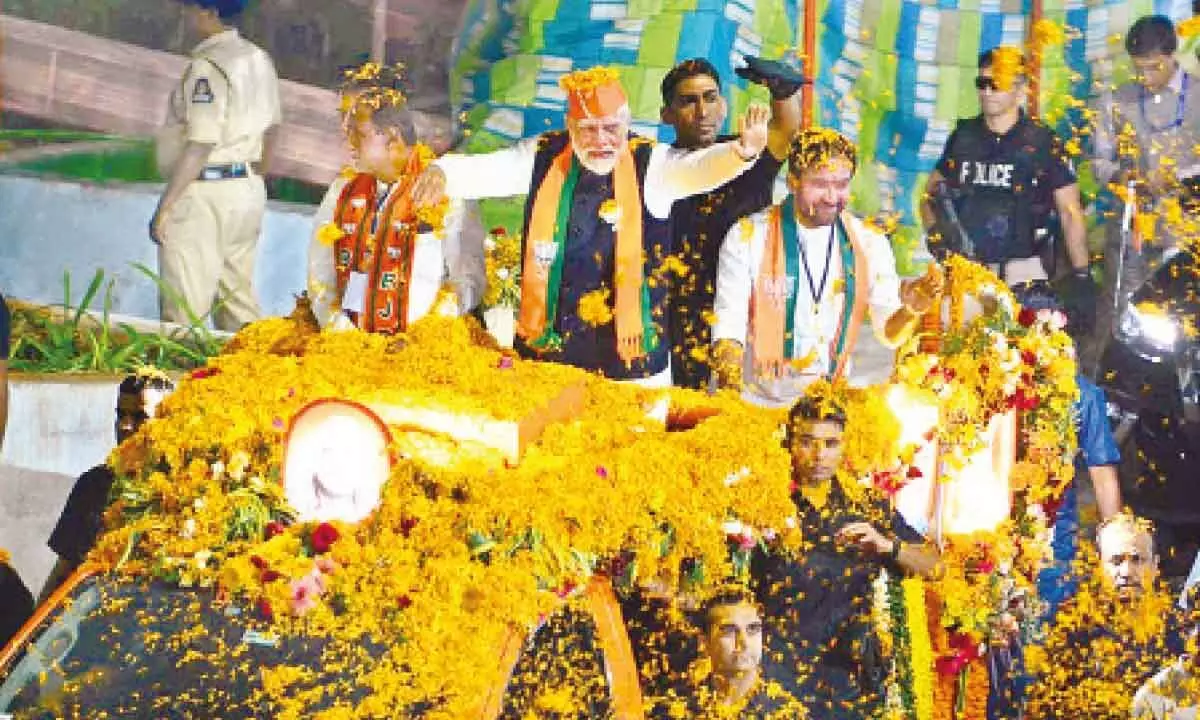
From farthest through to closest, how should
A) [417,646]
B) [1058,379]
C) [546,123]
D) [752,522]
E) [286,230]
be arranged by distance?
[286,230]
[546,123]
[1058,379]
[752,522]
[417,646]

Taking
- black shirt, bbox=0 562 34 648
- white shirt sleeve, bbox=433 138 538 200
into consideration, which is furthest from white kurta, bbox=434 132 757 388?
black shirt, bbox=0 562 34 648

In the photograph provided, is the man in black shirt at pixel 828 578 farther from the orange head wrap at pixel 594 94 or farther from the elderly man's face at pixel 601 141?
the orange head wrap at pixel 594 94

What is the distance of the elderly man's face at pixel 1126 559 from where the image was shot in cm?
658

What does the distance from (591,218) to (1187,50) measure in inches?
→ 79.5

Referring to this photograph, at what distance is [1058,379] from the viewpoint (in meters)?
6.37

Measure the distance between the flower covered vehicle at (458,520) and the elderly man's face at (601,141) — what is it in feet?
2.30

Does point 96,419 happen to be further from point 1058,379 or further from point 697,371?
point 1058,379

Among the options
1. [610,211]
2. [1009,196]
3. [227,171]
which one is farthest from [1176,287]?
[227,171]

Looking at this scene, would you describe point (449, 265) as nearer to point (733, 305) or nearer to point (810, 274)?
point (733, 305)

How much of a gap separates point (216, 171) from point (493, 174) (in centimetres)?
132

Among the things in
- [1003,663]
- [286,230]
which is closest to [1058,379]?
[1003,663]

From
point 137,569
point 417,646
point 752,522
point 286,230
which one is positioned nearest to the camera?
point 417,646

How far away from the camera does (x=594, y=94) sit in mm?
6797

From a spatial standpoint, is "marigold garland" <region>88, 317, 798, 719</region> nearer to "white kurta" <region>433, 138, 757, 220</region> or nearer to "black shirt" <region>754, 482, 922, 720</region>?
"black shirt" <region>754, 482, 922, 720</region>
